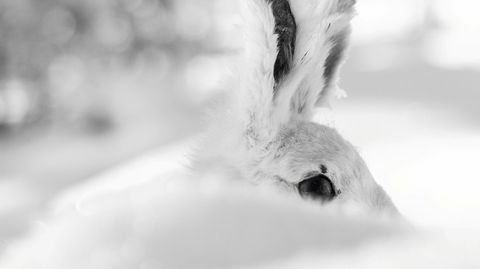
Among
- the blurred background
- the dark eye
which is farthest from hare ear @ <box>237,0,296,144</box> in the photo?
the blurred background

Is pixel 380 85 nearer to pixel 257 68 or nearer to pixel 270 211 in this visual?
pixel 257 68

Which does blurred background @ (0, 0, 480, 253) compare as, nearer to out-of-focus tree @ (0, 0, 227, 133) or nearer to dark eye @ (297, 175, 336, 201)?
out-of-focus tree @ (0, 0, 227, 133)

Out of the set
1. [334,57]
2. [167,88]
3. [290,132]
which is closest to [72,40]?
[167,88]

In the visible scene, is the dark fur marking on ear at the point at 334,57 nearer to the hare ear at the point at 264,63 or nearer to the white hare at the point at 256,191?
the white hare at the point at 256,191

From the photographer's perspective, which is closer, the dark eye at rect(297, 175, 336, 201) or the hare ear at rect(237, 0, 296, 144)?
the hare ear at rect(237, 0, 296, 144)

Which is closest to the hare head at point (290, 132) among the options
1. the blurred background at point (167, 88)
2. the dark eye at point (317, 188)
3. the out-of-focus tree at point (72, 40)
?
the dark eye at point (317, 188)

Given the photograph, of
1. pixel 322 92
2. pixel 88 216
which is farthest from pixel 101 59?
pixel 88 216

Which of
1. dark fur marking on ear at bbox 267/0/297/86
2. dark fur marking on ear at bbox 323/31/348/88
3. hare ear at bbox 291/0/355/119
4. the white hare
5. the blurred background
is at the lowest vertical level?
the white hare
